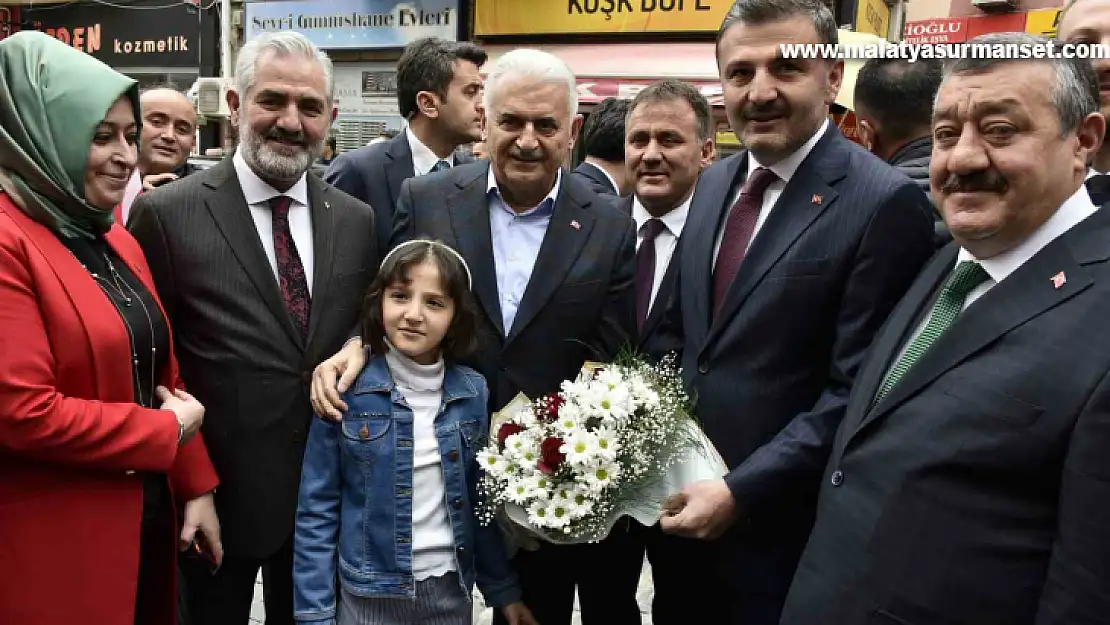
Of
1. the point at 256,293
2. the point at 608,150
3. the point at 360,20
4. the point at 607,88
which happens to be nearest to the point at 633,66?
the point at 607,88

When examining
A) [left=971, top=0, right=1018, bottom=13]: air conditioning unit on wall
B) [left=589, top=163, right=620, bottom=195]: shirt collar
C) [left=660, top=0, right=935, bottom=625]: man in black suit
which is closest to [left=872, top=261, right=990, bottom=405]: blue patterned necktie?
[left=660, top=0, right=935, bottom=625]: man in black suit

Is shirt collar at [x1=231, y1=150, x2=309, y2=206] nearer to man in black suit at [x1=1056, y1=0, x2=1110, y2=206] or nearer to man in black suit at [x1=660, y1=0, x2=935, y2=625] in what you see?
man in black suit at [x1=660, y1=0, x2=935, y2=625]

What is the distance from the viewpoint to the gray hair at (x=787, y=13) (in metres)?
2.27

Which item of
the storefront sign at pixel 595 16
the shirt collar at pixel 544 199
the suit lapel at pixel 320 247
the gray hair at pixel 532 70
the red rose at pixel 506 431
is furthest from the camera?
→ the storefront sign at pixel 595 16

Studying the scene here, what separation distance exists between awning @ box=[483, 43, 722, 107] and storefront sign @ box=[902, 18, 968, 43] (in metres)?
5.12

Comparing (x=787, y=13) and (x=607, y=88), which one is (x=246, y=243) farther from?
(x=607, y=88)

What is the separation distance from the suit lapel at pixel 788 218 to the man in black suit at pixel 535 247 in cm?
51

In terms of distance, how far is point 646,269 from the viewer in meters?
3.40

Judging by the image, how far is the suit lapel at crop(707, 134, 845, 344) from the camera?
7.25 ft

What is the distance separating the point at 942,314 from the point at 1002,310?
0.22 metres

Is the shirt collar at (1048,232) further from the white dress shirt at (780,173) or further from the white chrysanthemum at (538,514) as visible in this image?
the white chrysanthemum at (538,514)

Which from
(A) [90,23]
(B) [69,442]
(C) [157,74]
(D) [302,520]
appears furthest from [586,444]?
(A) [90,23]

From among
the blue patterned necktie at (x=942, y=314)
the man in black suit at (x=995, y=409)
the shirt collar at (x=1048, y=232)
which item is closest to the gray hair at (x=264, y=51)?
the man in black suit at (x=995, y=409)

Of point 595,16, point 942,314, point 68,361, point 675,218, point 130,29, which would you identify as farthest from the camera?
point 130,29
